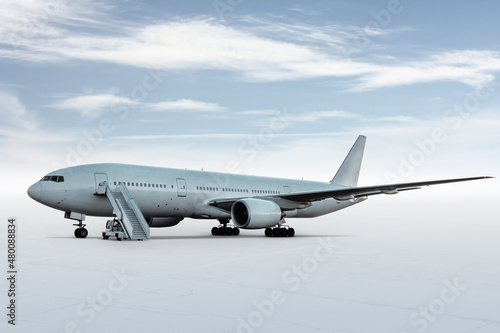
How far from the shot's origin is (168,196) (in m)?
23.4

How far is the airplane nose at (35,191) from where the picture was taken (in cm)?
2036

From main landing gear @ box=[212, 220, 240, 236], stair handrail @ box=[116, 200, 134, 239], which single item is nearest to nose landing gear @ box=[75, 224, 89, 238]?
stair handrail @ box=[116, 200, 134, 239]

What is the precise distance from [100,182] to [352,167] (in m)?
18.1

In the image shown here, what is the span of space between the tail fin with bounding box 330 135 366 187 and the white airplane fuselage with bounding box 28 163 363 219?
196 inches

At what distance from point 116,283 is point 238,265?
378cm

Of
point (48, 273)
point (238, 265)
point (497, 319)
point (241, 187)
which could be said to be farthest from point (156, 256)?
point (241, 187)

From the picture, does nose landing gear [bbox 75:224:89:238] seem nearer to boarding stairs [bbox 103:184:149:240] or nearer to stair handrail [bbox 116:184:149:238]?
boarding stairs [bbox 103:184:149:240]

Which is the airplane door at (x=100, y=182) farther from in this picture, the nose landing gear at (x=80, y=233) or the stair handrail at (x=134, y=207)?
the nose landing gear at (x=80, y=233)

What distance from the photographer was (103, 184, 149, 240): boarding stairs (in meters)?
20.1

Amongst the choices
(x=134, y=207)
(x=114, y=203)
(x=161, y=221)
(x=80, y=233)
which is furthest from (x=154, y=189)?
(x=80, y=233)

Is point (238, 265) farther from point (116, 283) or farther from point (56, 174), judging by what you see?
point (56, 174)

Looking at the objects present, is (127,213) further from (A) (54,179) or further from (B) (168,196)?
(A) (54,179)

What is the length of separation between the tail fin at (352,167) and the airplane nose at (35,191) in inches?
747

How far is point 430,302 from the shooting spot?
318 inches
